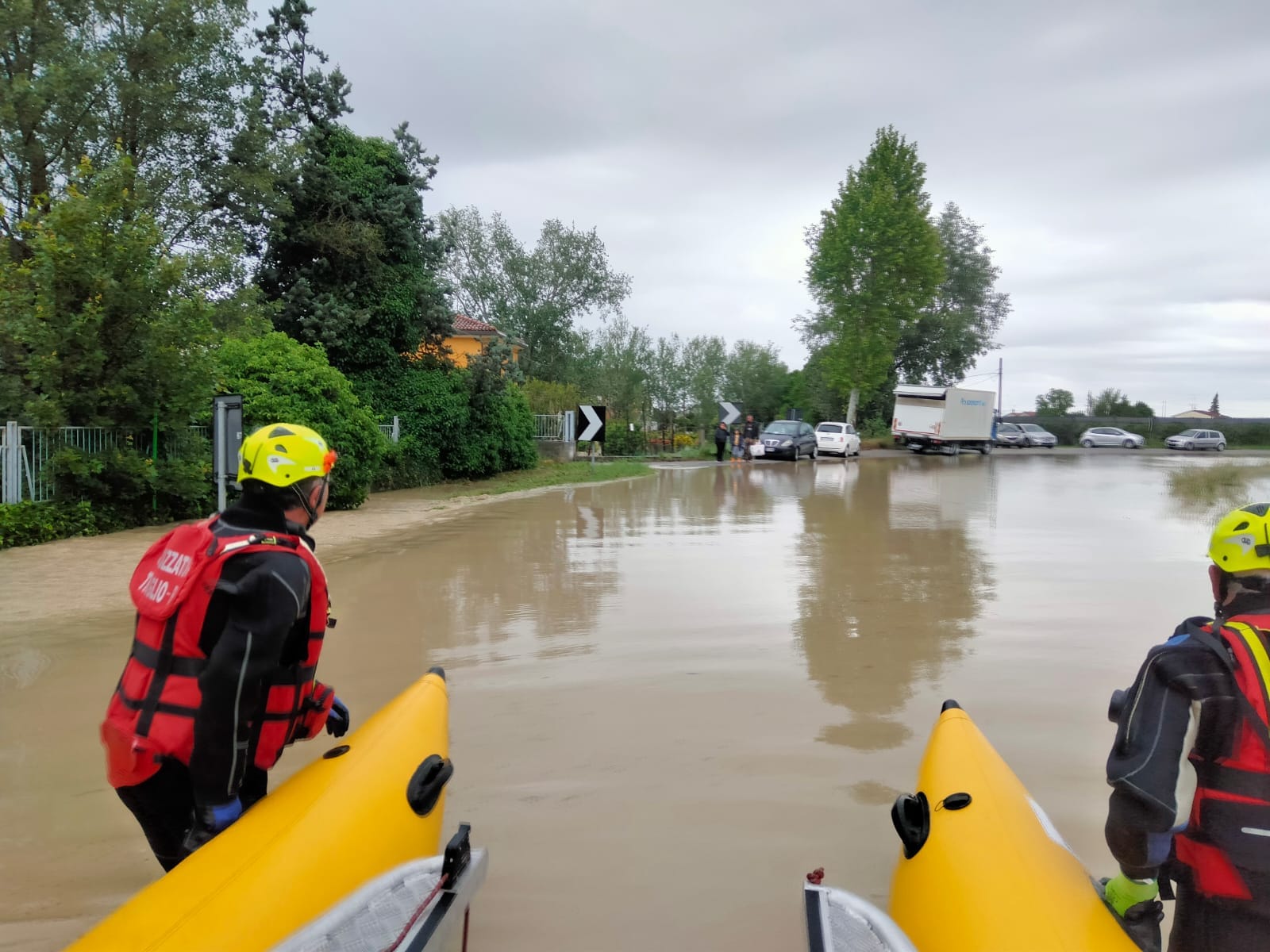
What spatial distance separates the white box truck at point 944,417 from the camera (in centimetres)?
3797

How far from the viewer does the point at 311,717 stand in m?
2.81

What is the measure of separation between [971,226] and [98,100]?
51844 mm

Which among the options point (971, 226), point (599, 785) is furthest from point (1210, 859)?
point (971, 226)

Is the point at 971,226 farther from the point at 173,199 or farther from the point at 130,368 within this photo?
the point at 130,368

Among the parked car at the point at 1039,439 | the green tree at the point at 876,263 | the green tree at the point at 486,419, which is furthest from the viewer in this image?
the parked car at the point at 1039,439

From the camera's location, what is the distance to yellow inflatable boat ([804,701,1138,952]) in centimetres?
230

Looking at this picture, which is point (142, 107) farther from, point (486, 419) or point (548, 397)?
point (548, 397)

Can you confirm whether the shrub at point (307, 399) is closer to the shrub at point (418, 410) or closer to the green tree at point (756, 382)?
the shrub at point (418, 410)

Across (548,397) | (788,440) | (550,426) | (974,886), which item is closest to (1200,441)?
(788,440)

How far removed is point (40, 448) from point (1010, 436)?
50.3 meters

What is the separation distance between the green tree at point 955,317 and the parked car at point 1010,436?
465 centimetres

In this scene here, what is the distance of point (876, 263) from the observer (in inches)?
1873

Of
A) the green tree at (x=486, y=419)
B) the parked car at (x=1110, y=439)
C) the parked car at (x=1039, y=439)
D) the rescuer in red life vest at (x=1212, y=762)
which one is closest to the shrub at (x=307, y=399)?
the green tree at (x=486, y=419)

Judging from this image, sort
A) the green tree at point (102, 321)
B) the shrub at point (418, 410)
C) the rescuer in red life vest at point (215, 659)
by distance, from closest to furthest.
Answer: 1. the rescuer in red life vest at point (215, 659)
2. the green tree at point (102, 321)
3. the shrub at point (418, 410)
